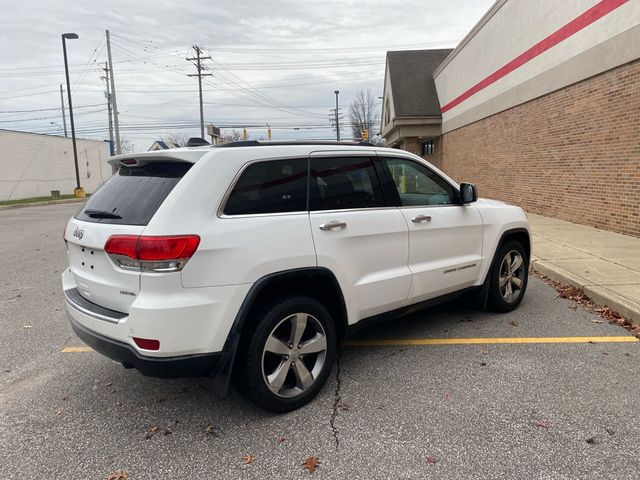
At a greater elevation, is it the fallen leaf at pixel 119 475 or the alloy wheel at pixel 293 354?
the alloy wheel at pixel 293 354

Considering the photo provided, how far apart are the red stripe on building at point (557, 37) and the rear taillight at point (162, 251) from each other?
993 cm

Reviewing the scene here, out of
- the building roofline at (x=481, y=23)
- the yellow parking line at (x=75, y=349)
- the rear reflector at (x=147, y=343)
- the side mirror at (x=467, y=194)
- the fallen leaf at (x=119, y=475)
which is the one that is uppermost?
the building roofline at (x=481, y=23)

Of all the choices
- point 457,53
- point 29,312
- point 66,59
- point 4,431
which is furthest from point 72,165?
point 4,431

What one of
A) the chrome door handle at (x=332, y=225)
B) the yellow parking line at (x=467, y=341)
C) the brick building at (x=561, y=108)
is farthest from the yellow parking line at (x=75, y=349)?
the brick building at (x=561, y=108)

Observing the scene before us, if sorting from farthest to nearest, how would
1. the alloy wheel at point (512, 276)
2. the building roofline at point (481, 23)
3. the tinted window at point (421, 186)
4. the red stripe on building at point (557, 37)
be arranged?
the building roofline at point (481, 23)
the red stripe on building at point (557, 37)
the alloy wheel at point (512, 276)
the tinted window at point (421, 186)

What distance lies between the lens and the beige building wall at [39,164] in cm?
3322

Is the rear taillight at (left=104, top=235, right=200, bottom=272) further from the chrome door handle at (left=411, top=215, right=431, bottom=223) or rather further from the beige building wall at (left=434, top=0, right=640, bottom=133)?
the beige building wall at (left=434, top=0, right=640, bottom=133)

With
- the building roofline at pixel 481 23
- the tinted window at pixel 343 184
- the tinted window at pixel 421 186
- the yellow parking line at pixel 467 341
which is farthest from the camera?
the building roofline at pixel 481 23

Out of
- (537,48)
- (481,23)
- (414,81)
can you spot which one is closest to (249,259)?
(537,48)

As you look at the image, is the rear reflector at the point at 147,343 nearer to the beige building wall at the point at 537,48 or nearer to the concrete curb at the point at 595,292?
the concrete curb at the point at 595,292

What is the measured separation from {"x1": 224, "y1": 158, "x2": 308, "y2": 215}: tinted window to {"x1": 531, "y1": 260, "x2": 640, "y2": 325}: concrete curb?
146 inches

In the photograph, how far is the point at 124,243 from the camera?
9.02 ft

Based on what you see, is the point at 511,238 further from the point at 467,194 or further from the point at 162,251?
the point at 162,251

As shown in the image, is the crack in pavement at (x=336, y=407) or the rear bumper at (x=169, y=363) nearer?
the rear bumper at (x=169, y=363)
